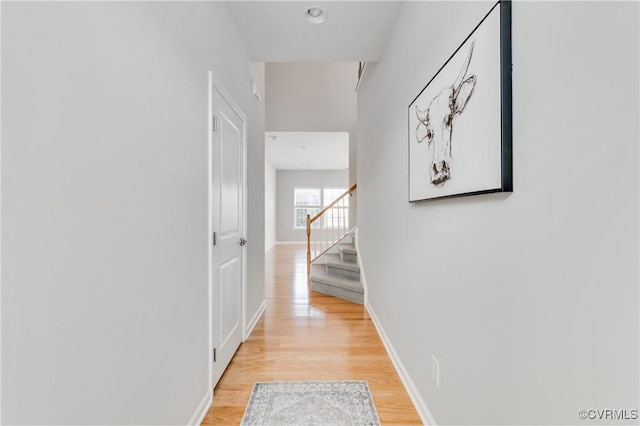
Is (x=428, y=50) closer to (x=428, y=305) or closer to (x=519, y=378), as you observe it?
(x=428, y=305)

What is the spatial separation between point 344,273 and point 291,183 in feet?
22.5

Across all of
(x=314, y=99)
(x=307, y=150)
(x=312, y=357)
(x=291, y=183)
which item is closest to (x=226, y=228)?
(x=312, y=357)

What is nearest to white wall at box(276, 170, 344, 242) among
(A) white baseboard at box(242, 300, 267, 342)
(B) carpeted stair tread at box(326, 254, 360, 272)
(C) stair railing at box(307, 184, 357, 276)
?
(C) stair railing at box(307, 184, 357, 276)

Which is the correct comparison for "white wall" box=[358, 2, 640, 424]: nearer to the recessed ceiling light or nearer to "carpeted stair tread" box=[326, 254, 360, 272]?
the recessed ceiling light

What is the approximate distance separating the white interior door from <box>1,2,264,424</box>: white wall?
287mm

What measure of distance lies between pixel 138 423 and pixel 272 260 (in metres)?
5.86

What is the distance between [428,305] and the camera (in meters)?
1.58

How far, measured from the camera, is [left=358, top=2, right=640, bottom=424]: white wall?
0.58m

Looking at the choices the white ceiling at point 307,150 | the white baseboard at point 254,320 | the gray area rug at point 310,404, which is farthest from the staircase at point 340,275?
the white ceiling at point 307,150

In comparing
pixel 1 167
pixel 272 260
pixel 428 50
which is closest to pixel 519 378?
pixel 1 167

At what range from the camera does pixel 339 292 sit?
12.6 feet

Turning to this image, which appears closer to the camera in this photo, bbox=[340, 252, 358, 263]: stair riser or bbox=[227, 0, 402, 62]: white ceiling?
bbox=[227, 0, 402, 62]: white ceiling

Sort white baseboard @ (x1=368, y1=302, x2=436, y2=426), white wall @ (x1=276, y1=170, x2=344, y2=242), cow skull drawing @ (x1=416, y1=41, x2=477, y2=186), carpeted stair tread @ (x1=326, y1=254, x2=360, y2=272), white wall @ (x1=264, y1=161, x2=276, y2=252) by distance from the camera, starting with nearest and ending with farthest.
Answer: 1. cow skull drawing @ (x1=416, y1=41, x2=477, y2=186)
2. white baseboard @ (x1=368, y1=302, x2=436, y2=426)
3. carpeted stair tread @ (x1=326, y1=254, x2=360, y2=272)
4. white wall @ (x1=264, y1=161, x2=276, y2=252)
5. white wall @ (x1=276, y1=170, x2=344, y2=242)

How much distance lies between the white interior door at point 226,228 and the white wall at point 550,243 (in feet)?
4.24
